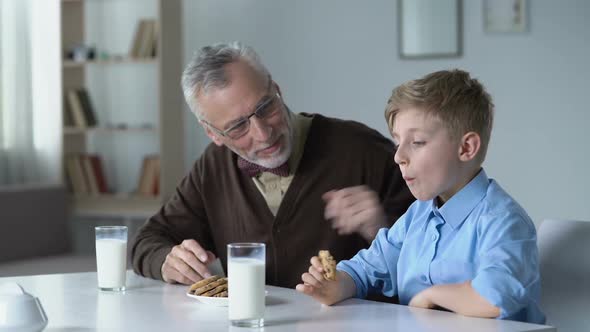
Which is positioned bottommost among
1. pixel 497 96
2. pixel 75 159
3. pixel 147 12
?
pixel 75 159

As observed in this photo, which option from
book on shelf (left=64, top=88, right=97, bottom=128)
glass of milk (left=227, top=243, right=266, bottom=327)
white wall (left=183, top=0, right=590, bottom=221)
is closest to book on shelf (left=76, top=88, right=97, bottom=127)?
book on shelf (left=64, top=88, right=97, bottom=128)

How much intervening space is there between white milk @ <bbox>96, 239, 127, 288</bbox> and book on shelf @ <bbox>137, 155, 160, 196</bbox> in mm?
3448

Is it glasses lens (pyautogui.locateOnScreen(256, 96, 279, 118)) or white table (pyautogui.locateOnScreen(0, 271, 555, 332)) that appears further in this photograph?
glasses lens (pyautogui.locateOnScreen(256, 96, 279, 118))

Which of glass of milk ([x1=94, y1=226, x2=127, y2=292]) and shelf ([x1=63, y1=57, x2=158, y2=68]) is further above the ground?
shelf ([x1=63, y1=57, x2=158, y2=68])

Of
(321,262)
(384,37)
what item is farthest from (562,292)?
(384,37)

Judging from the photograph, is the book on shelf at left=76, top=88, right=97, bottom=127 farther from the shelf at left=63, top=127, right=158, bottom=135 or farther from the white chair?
the white chair

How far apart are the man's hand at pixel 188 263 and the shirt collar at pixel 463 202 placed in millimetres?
559

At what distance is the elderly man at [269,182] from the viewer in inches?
93.2

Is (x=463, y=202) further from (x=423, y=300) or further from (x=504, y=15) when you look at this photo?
(x=504, y=15)

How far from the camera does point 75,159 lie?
18.6 ft

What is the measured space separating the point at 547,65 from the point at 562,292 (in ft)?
9.74

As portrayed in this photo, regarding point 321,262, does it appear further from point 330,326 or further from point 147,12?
point 147,12

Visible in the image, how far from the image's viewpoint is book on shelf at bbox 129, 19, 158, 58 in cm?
553

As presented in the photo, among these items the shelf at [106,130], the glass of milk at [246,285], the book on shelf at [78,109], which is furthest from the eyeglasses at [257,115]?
the book on shelf at [78,109]
